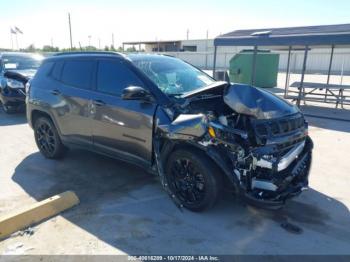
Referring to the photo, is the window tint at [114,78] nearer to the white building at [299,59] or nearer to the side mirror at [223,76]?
the side mirror at [223,76]

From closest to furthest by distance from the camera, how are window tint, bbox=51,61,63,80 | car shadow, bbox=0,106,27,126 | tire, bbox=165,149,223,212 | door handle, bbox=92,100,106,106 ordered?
tire, bbox=165,149,223,212 → door handle, bbox=92,100,106,106 → window tint, bbox=51,61,63,80 → car shadow, bbox=0,106,27,126

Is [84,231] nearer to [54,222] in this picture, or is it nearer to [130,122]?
[54,222]

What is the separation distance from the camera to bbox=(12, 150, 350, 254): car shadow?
310cm

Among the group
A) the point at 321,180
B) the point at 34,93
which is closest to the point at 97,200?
the point at 34,93

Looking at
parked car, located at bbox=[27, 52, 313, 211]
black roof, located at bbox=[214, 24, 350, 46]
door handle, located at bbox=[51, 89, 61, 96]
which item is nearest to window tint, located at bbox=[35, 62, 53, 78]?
parked car, located at bbox=[27, 52, 313, 211]

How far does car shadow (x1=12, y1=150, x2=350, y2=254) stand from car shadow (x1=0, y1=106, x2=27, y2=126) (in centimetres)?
447

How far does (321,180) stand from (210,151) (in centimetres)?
234

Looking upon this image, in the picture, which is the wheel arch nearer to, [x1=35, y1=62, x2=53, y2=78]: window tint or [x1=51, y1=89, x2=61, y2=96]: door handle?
[x1=51, y1=89, x2=61, y2=96]: door handle

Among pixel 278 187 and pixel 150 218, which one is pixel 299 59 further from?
pixel 150 218

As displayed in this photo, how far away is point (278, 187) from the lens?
10.5ft

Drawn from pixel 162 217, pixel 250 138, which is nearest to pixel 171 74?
pixel 250 138

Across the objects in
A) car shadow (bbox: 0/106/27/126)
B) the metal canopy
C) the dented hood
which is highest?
the metal canopy

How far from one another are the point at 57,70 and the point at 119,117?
5.92 ft

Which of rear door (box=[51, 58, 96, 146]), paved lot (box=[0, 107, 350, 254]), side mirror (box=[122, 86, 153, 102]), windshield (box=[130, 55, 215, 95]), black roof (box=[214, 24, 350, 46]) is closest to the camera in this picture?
paved lot (box=[0, 107, 350, 254])
